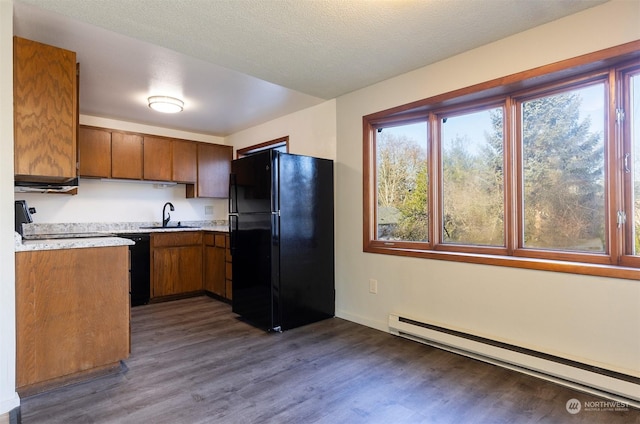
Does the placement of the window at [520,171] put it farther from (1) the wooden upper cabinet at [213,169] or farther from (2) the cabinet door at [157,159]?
(2) the cabinet door at [157,159]

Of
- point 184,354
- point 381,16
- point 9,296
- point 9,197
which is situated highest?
point 381,16

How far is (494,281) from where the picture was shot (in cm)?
241

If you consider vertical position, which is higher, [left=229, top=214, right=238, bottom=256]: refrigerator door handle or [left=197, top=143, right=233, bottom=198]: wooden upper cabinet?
[left=197, top=143, right=233, bottom=198]: wooden upper cabinet

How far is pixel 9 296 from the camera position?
6.19 ft

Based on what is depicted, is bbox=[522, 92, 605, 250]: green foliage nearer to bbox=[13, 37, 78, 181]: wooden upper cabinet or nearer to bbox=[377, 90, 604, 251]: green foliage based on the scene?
bbox=[377, 90, 604, 251]: green foliage

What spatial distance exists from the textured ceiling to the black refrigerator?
0.94m

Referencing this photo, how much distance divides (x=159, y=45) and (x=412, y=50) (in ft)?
6.08

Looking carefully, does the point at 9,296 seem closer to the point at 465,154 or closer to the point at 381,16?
the point at 381,16

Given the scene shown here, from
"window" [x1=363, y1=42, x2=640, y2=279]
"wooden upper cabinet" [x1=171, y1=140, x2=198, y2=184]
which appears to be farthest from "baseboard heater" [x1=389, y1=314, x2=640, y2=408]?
"wooden upper cabinet" [x1=171, y1=140, x2=198, y2=184]

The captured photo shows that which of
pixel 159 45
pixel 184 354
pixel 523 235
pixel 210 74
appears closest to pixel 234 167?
pixel 210 74

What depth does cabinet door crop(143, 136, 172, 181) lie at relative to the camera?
14.6ft

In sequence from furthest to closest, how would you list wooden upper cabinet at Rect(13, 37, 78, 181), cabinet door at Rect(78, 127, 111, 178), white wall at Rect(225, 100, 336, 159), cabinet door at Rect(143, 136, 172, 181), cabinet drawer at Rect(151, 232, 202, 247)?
cabinet door at Rect(143, 136, 172, 181) → cabinet drawer at Rect(151, 232, 202, 247) → cabinet door at Rect(78, 127, 111, 178) → white wall at Rect(225, 100, 336, 159) → wooden upper cabinet at Rect(13, 37, 78, 181)

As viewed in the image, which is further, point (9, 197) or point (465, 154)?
point (465, 154)

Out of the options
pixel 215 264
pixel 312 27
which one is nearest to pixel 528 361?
pixel 312 27
